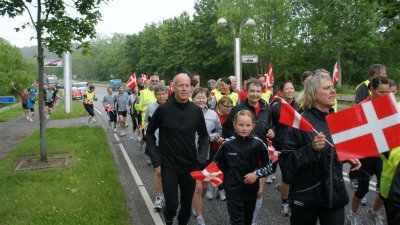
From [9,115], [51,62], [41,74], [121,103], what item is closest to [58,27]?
[41,74]

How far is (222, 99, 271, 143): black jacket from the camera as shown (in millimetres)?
5906

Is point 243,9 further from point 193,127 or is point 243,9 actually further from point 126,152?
point 193,127

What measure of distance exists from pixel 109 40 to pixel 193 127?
171760mm

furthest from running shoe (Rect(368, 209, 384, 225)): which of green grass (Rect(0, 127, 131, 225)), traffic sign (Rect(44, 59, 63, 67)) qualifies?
traffic sign (Rect(44, 59, 63, 67))

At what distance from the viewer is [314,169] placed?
10.9 ft

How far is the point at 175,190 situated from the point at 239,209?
83 centimetres

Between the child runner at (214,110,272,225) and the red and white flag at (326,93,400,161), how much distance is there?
1511 millimetres

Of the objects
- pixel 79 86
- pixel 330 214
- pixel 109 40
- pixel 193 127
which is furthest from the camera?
pixel 109 40

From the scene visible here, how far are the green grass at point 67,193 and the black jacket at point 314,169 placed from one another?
9.82 ft

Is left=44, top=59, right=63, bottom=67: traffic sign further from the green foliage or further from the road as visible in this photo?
the road

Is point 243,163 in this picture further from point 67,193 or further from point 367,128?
point 67,193

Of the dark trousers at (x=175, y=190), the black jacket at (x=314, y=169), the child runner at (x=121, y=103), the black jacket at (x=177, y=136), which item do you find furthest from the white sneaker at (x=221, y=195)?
the child runner at (x=121, y=103)

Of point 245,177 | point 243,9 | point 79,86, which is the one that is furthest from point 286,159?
point 243,9

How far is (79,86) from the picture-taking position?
157ft
